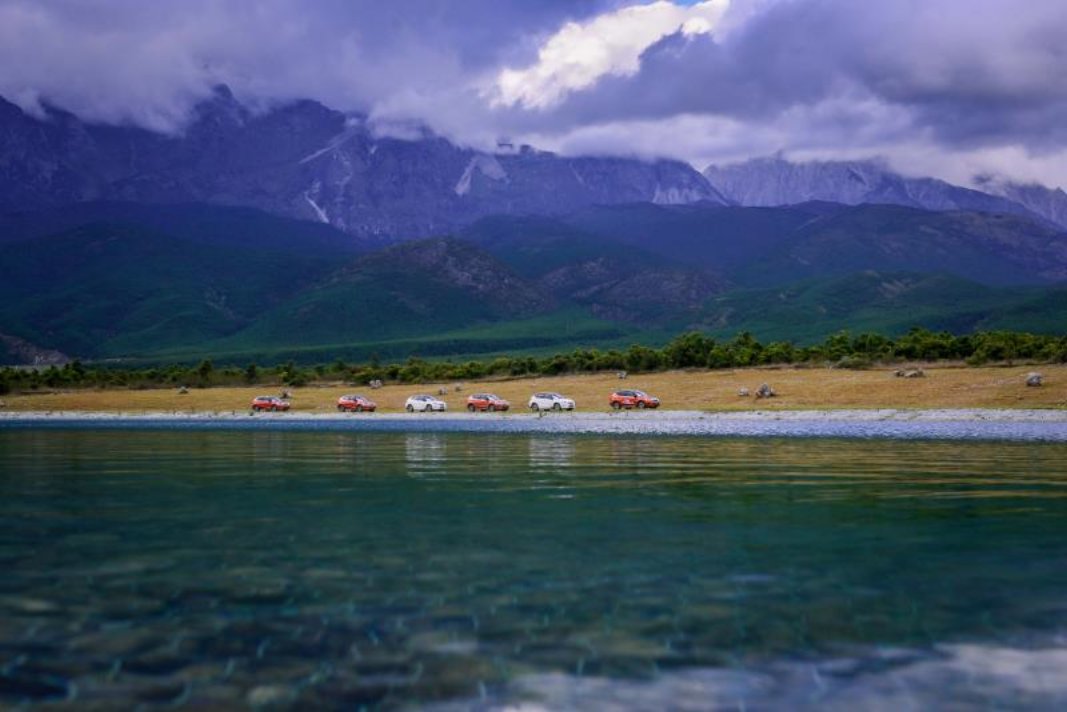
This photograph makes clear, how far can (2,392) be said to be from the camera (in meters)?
123

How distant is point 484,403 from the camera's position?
3410 inches

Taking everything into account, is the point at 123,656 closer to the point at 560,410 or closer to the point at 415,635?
the point at 415,635

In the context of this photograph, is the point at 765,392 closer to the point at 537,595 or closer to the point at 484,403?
the point at 484,403

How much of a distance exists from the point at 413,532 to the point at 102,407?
99958mm

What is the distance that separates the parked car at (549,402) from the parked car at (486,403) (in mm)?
2790

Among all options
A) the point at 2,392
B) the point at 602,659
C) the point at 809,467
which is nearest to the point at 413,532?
the point at 602,659

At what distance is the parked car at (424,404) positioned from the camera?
8912cm

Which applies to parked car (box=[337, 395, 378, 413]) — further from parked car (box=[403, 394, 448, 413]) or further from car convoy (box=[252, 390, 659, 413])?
parked car (box=[403, 394, 448, 413])

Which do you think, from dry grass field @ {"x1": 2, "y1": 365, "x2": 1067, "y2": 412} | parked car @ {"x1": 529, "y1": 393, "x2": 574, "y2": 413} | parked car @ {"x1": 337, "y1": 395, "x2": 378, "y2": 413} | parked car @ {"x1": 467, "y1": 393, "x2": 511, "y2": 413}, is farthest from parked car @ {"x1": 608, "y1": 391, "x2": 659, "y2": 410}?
parked car @ {"x1": 337, "y1": 395, "x2": 378, "y2": 413}

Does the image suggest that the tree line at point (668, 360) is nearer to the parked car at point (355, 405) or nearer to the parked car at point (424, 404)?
the parked car at point (355, 405)

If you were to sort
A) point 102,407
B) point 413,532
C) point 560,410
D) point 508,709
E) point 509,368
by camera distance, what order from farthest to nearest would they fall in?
point 509,368 → point 102,407 → point 560,410 → point 413,532 → point 508,709

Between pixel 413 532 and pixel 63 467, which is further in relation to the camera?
pixel 63 467

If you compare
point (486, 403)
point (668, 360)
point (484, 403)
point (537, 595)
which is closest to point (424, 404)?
point (484, 403)

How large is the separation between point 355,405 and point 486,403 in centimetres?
1463
